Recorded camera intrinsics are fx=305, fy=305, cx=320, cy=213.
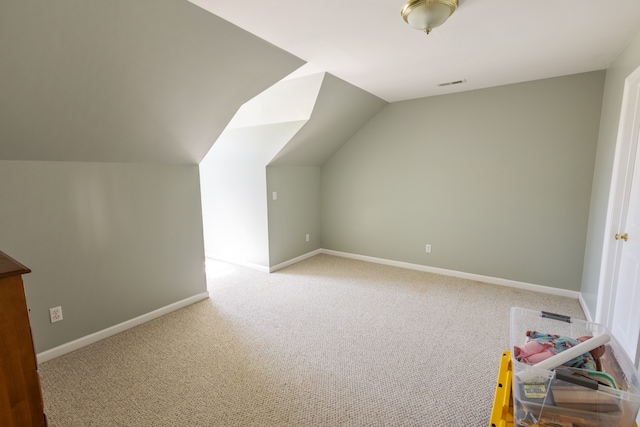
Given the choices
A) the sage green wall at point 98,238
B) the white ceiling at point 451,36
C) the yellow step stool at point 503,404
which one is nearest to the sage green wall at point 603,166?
the white ceiling at point 451,36

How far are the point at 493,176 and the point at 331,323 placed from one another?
2500 millimetres

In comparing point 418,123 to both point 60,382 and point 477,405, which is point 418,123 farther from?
point 60,382

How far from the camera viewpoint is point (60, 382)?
199 centimetres

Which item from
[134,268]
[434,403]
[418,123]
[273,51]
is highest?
[273,51]

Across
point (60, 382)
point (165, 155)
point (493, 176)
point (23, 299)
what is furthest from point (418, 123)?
point (60, 382)

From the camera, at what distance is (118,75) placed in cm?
184

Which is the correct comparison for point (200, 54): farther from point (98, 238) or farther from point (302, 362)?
point (302, 362)

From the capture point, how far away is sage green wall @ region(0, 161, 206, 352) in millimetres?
2115

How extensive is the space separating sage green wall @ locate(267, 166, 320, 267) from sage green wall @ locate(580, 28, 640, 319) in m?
3.31

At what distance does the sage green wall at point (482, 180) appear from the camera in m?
3.13

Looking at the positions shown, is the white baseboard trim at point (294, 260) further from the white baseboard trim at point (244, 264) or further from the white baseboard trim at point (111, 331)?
the white baseboard trim at point (111, 331)

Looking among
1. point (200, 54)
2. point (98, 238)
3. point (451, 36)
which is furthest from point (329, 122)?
point (98, 238)

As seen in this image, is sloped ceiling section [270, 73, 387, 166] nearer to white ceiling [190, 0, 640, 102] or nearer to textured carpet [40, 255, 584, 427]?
white ceiling [190, 0, 640, 102]

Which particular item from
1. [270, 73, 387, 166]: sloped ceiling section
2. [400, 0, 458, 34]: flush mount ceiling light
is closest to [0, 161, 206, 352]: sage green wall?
[270, 73, 387, 166]: sloped ceiling section
